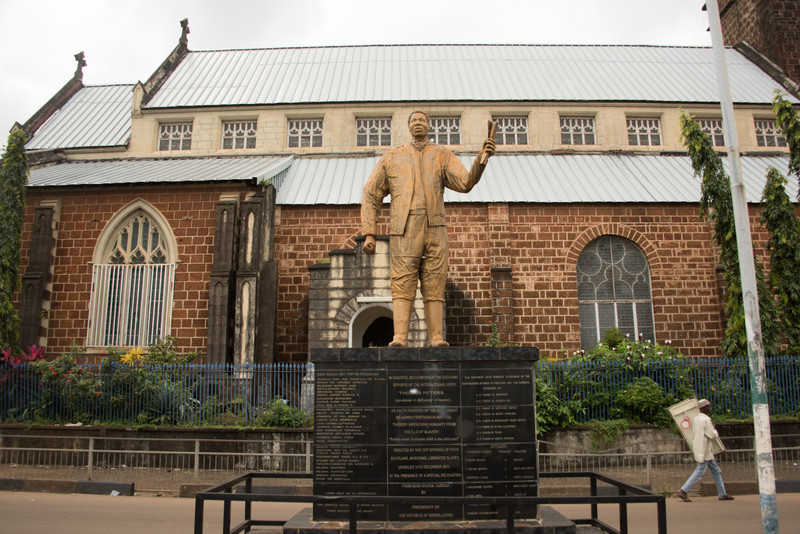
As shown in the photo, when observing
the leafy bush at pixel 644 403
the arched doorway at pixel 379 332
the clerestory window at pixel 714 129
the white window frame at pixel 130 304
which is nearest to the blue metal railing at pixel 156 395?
the white window frame at pixel 130 304

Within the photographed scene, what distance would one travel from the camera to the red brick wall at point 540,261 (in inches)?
696

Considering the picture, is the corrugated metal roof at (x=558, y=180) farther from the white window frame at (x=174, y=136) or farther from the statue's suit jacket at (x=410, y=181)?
the statue's suit jacket at (x=410, y=181)

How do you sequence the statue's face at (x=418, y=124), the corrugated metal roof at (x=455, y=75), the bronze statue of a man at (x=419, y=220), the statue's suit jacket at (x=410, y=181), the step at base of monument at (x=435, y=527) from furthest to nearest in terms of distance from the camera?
the corrugated metal roof at (x=455, y=75) < the statue's face at (x=418, y=124) < the statue's suit jacket at (x=410, y=181) < the bronze statue of a man at (x=419, y=220) < the step at base of monument at (x=435, y=527)

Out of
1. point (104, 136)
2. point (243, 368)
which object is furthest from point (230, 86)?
point (243, 368)

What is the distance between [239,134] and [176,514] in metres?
16.3

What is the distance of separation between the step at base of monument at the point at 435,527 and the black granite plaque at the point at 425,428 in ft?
0.37

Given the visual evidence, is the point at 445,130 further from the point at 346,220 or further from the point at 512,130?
the point at 346,220

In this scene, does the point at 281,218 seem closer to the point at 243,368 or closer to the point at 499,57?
the point at 243,368

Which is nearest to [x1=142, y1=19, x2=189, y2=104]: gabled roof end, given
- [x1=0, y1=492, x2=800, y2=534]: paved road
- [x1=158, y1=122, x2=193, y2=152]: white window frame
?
[x1=158, y1=122, x2=193, y2=152]: white window frame

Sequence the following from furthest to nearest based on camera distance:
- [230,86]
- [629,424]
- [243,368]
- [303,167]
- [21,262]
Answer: [230,86], [303,167], [21,262], [243,368], [629,424]

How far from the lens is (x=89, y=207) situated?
18.4 meters

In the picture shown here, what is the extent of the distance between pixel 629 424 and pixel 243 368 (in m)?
9.05

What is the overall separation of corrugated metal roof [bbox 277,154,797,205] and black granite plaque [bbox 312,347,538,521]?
12.4m

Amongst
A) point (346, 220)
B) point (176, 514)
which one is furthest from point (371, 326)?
point (176, 514)
